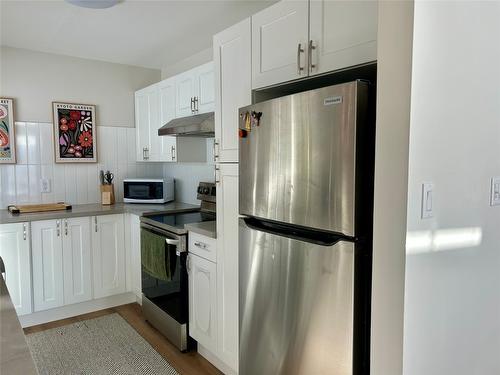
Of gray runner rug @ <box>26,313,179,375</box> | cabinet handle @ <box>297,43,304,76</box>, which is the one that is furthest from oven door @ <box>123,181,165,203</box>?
cabinet handle @ <box>297,43,304,76</box>

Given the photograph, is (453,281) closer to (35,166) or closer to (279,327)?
(279,327)

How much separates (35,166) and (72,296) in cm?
125

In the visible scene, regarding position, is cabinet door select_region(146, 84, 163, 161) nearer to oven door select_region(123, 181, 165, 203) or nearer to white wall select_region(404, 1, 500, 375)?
oven door select_region(123, 181, 165, 203)

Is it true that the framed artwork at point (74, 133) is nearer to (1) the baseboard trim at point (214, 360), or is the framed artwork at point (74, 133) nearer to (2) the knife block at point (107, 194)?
(2) the knife block at point (107, 194)

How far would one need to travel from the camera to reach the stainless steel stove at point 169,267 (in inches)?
99.1

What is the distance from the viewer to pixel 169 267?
2564mm

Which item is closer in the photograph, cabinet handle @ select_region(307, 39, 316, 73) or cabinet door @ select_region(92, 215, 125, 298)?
cabinet handle @ select_region(307, 39, 316, 73)

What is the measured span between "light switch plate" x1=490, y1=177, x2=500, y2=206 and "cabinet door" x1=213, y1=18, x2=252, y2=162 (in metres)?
1.14

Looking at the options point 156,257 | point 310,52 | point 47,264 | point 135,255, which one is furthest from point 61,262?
point 310,52

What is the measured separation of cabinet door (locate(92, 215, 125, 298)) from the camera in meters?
3.21

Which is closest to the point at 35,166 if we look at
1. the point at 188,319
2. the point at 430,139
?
the point at 188,319

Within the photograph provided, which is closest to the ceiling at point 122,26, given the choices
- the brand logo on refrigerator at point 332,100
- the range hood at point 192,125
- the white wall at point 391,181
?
the range hood at point 192,125

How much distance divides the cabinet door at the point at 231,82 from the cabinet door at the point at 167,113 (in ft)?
3.77

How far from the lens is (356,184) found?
123 centimetres
